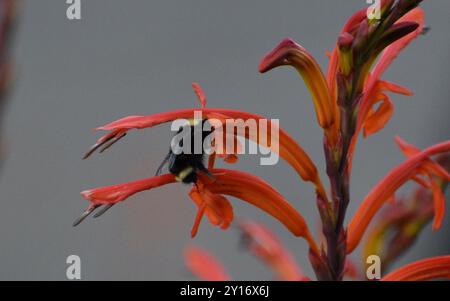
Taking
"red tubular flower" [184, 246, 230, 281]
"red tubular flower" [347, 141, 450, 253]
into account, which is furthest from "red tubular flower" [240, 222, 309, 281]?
"red tubular flower" [347, 141, 450, 253]

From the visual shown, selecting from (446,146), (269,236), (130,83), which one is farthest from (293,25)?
(446,146)

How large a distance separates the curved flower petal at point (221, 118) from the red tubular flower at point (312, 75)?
0.29ft

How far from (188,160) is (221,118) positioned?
11cm

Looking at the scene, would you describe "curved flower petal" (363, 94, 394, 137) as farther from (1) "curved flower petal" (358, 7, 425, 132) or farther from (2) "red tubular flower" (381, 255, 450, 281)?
(2) "red tubular flower" (381, 255, 450, 281)

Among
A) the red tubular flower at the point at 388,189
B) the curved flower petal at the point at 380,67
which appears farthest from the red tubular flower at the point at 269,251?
the curved flower petal at the point at 380,67

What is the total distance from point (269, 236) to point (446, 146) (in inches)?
27.2

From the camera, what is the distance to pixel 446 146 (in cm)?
210

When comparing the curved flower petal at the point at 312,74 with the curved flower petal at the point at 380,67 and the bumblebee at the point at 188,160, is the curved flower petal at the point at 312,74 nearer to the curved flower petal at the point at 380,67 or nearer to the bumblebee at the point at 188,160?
the curved flower petal at the point at 380,67

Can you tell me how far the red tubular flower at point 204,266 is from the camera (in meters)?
2.52

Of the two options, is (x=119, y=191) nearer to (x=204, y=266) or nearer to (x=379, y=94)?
(x=379, y=94)

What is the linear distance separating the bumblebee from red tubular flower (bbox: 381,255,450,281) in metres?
0.45

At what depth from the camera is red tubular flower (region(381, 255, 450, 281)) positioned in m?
1.98

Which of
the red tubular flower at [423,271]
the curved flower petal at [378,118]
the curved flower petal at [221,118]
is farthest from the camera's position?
the curved flower petal at [378,118]

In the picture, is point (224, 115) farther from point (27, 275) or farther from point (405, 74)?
point (405, 74)
